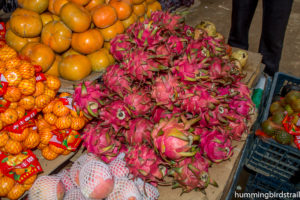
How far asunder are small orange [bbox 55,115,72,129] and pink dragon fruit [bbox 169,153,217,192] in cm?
77

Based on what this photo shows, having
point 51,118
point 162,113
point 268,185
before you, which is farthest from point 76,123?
point 268,185

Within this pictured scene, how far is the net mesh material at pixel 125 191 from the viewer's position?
1.15 m

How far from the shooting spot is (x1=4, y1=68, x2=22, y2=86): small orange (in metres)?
1.28

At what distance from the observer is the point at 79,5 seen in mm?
1820

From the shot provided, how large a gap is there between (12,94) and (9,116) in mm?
135

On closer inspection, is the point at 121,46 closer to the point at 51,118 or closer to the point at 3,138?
the point at 51,118

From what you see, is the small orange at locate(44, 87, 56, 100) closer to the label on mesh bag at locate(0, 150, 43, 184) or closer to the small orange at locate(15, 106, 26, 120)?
the small orange at locate(15, 106, 26, 120)

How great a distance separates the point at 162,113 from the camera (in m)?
1.23

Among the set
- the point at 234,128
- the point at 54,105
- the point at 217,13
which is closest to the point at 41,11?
the point at 54,105

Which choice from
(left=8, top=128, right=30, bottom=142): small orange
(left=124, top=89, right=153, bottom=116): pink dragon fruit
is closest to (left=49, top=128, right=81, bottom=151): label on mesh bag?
(left=8, top=128, right=30, bottom=142): small orange

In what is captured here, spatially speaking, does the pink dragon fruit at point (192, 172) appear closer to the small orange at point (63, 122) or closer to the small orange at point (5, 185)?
the small orange at point (63, 122)

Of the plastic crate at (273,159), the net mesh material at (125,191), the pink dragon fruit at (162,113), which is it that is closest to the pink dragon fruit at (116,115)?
the pink dragon fruit at (162,113)

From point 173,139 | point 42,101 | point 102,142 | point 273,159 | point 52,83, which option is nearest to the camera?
point 173,139

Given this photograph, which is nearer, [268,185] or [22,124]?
[22,124]
